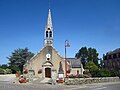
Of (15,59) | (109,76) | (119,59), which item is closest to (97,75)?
(109,76)

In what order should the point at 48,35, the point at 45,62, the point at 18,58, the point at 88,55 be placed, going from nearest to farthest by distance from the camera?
the point at 45,62, the point at 48,35, the point at 18,58, the point at 88,55

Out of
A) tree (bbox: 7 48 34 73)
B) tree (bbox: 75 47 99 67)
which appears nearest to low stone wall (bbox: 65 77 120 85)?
tree (bbox: 7 48 34 73)

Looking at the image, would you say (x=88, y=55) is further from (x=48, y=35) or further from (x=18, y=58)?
(x=48, y=35)

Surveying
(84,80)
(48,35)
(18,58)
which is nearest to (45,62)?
(48,35)

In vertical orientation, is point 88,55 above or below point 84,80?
above

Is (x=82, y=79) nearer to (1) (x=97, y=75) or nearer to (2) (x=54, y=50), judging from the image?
(1) (x=97, y=75)

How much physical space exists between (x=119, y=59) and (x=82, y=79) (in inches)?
1406

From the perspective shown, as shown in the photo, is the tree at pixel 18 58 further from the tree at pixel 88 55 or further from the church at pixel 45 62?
the church at pixel 45 62

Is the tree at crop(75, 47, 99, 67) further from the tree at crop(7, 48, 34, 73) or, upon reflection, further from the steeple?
the steeple

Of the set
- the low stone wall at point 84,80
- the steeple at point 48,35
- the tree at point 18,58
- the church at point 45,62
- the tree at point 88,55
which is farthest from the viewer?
the tree at point 88,55

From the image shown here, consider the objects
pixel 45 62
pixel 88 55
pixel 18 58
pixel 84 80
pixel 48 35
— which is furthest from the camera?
pixel 88 55

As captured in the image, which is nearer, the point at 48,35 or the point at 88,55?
the point at 48,35

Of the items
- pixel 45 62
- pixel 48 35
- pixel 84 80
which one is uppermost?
pixel 48 35

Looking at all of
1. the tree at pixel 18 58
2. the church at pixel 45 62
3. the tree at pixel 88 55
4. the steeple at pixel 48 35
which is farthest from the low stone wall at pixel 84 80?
the tree at pixel 88 55
